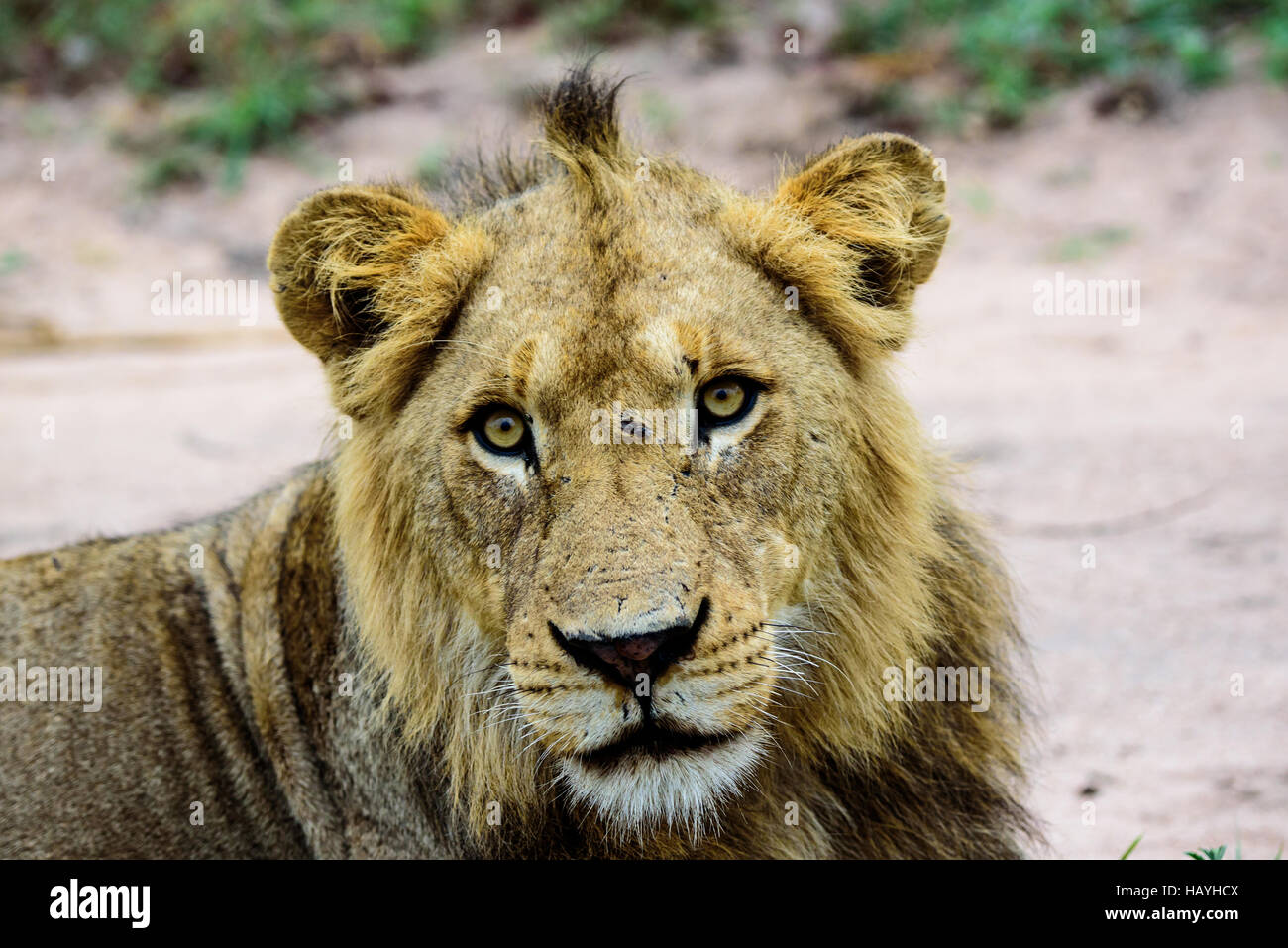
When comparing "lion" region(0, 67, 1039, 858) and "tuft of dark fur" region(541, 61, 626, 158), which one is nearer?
"lion" region(0, 67, 1039, 858)

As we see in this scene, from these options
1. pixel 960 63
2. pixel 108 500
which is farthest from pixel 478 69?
pixel 108 500

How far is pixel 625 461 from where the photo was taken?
2922 millimetres

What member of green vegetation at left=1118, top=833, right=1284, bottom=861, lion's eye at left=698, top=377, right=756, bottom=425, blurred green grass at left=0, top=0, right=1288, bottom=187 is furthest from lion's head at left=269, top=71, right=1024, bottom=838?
blurred green grass at left=0, top=0, right=1288, bottom=187

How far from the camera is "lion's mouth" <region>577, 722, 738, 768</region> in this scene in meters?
2.74

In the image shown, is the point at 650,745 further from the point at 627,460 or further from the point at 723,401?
the point at 723,401

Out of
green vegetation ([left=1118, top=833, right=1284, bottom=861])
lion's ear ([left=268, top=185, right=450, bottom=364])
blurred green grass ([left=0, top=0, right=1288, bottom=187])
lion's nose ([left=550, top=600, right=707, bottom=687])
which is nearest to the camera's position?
lion's nose ([left=550, top=600, right=707, bottom=687])

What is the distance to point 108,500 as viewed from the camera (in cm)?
788

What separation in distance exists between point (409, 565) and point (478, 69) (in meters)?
12.0

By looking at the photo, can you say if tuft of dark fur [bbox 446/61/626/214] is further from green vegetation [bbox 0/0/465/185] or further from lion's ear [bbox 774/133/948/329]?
green vegetation [bbox 0/0/465/185]

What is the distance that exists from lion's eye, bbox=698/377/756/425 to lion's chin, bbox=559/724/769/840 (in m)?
0.66

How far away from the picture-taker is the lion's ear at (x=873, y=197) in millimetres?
3311

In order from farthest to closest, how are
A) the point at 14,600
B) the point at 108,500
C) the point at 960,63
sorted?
the point at 960,63 < the point at 108,500 < the point at 14,600

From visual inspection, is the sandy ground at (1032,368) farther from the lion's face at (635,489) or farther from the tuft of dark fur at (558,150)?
the lion's face at (635,489)

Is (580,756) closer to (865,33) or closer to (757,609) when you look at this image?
(757,609)
